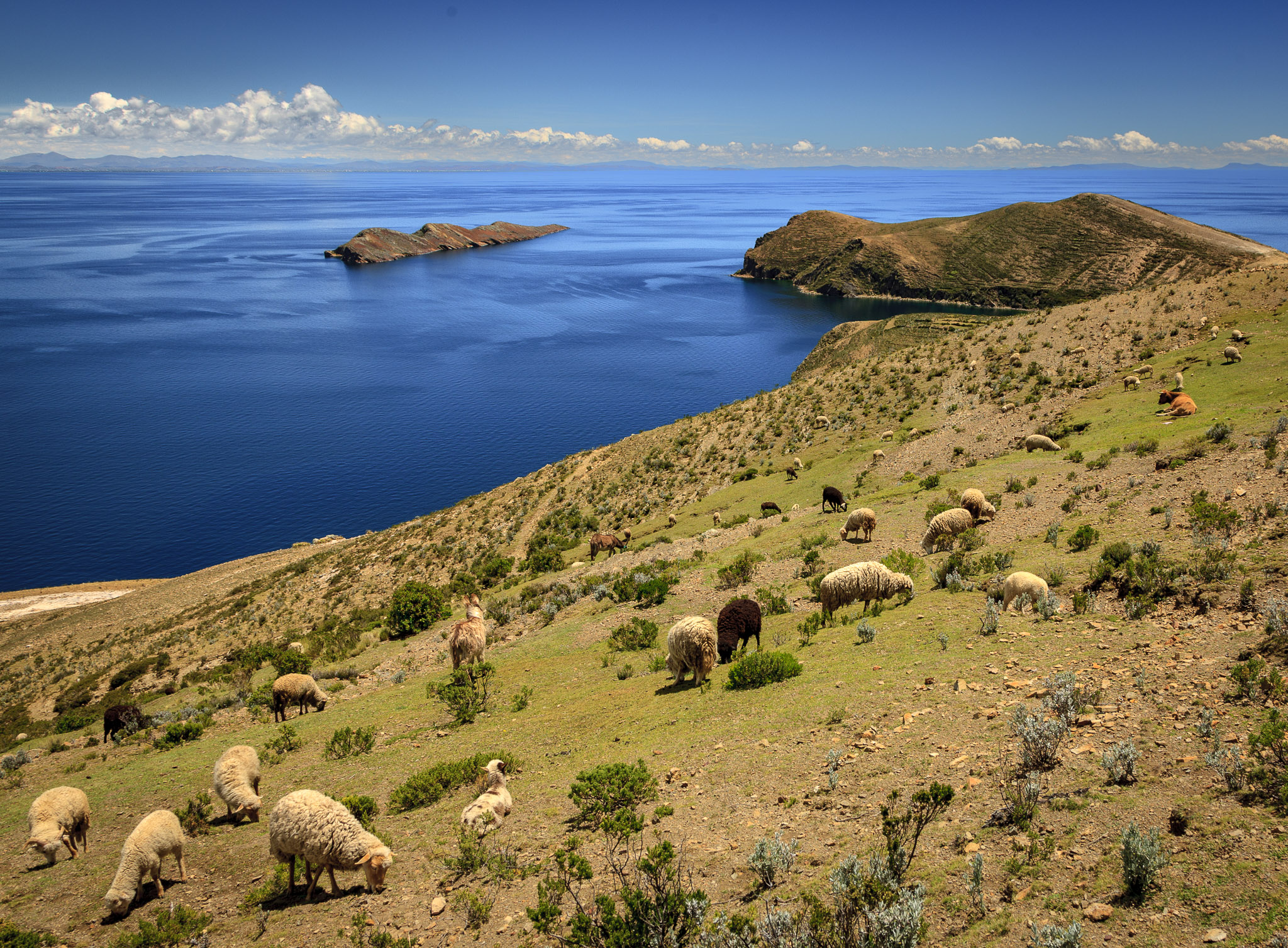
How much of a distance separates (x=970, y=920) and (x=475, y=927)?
5.42 meters

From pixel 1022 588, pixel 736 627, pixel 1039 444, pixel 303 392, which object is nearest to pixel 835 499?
pixel 1039 444

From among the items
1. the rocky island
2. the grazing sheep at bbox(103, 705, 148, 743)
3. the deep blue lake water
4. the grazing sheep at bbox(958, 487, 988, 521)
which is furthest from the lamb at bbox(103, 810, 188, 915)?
the rocky island

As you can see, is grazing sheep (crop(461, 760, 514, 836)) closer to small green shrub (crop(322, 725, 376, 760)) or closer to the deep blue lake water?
small green shrub (crop(322, 725, 376, 760))

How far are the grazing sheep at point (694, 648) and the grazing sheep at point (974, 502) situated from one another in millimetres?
10079

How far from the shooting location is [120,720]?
62.1 feet

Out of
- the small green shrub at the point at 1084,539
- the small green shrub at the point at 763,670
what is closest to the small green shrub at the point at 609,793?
the small green shrub at the point at 763,670

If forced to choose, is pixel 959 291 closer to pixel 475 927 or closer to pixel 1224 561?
pixel 1224 561

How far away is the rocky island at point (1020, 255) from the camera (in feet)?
413

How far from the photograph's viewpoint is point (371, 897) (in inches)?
345

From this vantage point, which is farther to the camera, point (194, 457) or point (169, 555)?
point (194, 457)

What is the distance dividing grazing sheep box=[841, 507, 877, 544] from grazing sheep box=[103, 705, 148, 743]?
72.9 ft

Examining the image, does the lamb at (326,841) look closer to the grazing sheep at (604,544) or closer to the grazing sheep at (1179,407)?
the grazing sheep at (604,544)

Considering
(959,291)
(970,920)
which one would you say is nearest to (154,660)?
(970,920)

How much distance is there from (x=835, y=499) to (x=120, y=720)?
25048 mm
